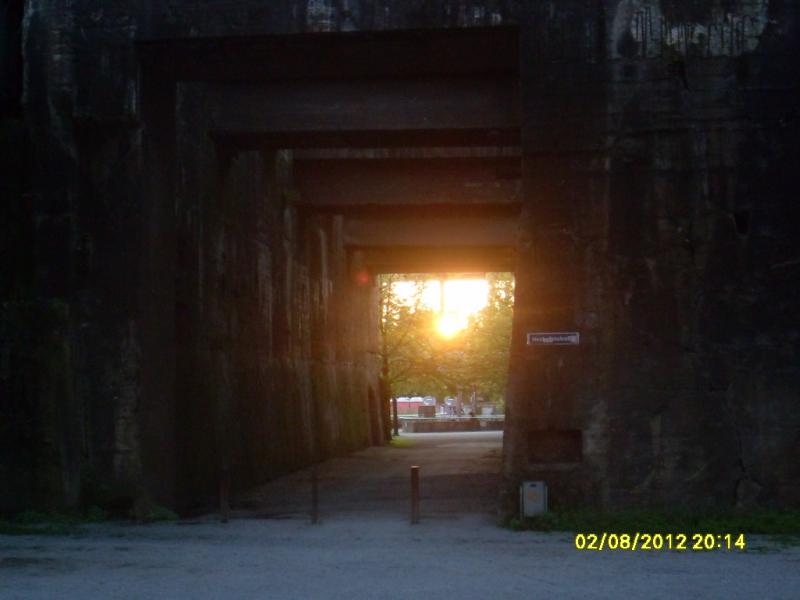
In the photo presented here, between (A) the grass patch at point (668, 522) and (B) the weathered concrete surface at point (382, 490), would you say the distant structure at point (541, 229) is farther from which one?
(B) the weathered concrete surface at point (382, 490)

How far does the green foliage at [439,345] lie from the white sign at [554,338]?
109 feet

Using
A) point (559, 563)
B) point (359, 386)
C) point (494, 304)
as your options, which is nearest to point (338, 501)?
point (559, 563)

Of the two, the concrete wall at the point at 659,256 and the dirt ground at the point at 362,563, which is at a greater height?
the concrete wall at the point at 659,256

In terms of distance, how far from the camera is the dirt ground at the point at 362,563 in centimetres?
1134

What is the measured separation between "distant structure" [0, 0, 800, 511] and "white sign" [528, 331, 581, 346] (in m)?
0.03

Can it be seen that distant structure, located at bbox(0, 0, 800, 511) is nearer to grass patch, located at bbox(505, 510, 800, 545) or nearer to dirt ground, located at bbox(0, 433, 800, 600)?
grass patch, located at bbox(505, 510, 800, 545)

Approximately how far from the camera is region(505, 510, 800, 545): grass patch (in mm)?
15203

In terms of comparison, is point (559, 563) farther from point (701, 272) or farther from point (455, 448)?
point (455, 448)

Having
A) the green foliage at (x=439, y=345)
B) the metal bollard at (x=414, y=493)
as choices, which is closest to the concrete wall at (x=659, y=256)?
the metal bollard at (x=414, y=493)

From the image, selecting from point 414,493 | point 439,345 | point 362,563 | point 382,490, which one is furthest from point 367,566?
point 439,345

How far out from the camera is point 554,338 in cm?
1633

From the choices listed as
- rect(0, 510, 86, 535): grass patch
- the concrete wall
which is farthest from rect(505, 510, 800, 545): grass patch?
rect(0, 510, 86, 535): grass patch

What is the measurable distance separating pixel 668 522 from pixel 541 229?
404 cm

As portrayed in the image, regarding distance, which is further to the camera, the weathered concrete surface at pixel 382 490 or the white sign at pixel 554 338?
the weathered concrete surface at pixel 382 490
